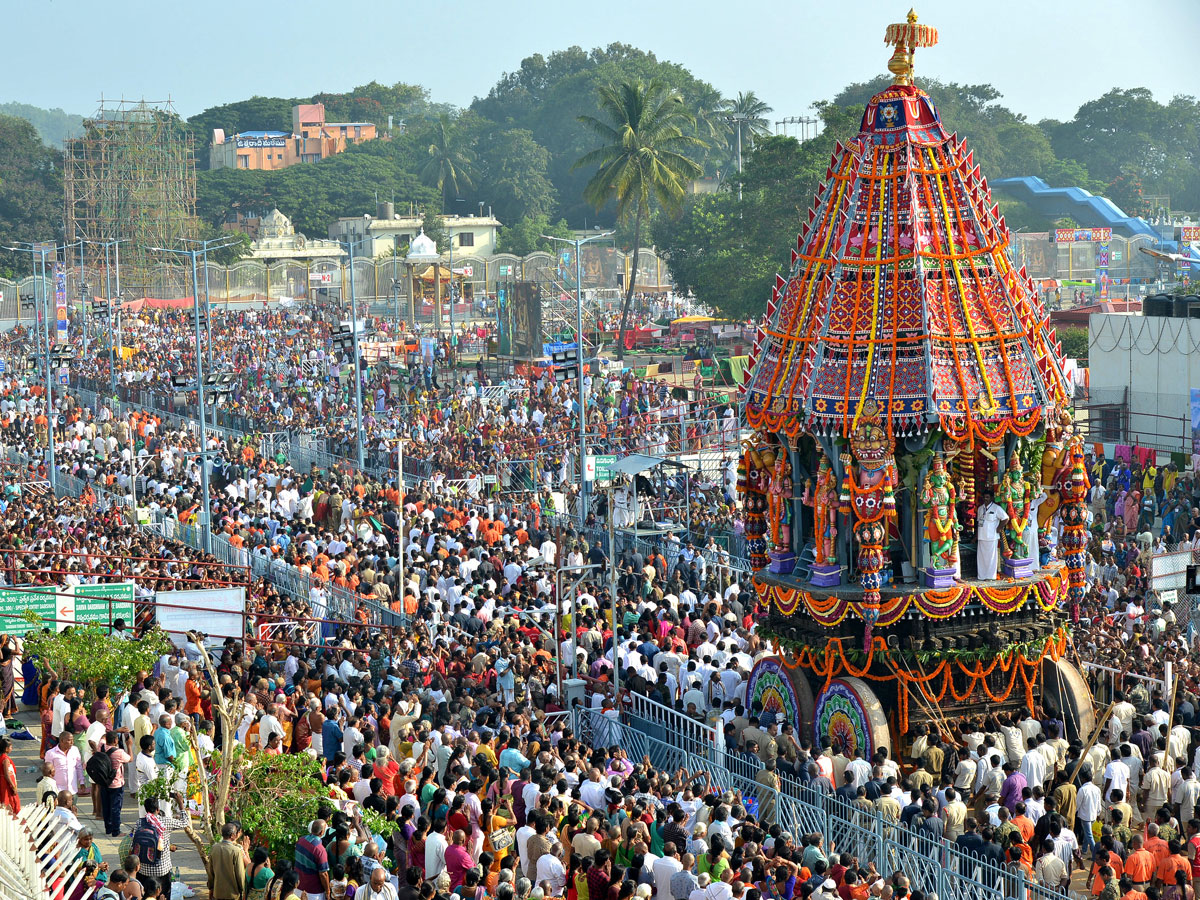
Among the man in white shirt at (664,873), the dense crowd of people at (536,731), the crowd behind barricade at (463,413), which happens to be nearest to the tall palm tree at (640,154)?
the crowd behind barricade at (463,413)

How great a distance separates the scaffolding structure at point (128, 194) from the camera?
94062 millimetres

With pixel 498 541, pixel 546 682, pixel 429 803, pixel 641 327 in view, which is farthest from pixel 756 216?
pixel 429 803

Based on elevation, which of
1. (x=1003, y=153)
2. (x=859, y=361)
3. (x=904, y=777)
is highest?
(x=1003, y=153)

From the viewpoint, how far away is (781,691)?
19875 mm

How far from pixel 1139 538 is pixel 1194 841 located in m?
13.6

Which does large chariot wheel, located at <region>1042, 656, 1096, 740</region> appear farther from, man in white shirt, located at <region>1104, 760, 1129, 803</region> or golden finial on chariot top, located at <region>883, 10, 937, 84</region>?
golden finial on chariot top, located at <region>883, 10, 937, 84</region>

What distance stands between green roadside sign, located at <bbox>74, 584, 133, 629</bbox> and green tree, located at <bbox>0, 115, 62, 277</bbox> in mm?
76943

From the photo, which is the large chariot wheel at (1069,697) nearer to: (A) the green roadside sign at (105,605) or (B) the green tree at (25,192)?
(A) the green roadside sign at (105,605)

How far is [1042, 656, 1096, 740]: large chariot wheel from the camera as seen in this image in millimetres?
19172

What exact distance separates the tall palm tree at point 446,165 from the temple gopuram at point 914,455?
9302 cm

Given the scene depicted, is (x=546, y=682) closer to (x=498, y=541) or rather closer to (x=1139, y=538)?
(x=498, y=541)

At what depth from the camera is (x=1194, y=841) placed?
14.9 m

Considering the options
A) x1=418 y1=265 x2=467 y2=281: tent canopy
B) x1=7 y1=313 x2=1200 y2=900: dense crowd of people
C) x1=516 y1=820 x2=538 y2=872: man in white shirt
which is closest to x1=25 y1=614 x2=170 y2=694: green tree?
x1=7 y1=313 x2=1200 y2=900: dense crowd of people

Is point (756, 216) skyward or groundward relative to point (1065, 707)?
skyward
